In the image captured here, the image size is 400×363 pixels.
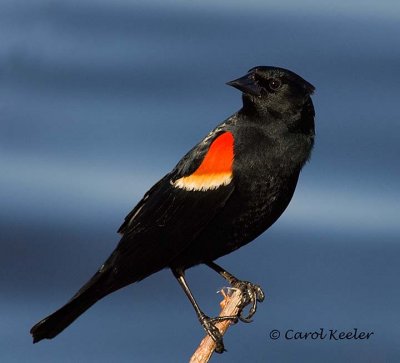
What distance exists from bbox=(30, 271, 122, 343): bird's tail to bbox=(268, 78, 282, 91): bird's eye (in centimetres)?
66

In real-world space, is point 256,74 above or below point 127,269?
above

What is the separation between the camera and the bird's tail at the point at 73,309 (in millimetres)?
3820

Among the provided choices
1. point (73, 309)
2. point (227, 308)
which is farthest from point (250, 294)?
point (73, 309)

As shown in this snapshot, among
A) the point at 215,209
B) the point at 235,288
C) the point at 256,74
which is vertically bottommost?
the point at 235,288

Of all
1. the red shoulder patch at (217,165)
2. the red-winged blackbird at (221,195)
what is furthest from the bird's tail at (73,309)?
the red shoulder patch at (217,165)

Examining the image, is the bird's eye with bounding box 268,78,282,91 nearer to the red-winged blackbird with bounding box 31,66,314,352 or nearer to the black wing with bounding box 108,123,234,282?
the red-winged blackbird with bounding box 31,66,314,352

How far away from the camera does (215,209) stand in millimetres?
3873

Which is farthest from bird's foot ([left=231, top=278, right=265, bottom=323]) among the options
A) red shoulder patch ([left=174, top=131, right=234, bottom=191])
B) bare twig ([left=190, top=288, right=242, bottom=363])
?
red shoulder patch ([left=174, top=131, right=234, bottom=191])

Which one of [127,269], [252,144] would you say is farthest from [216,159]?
[127,269]

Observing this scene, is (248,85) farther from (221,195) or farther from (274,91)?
(221,195)

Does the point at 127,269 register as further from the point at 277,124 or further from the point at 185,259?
the point at 277,124

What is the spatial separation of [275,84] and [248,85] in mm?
72

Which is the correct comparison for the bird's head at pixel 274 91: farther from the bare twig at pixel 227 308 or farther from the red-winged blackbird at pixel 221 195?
the bare twig at pixel 227 308

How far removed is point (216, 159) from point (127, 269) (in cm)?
37
